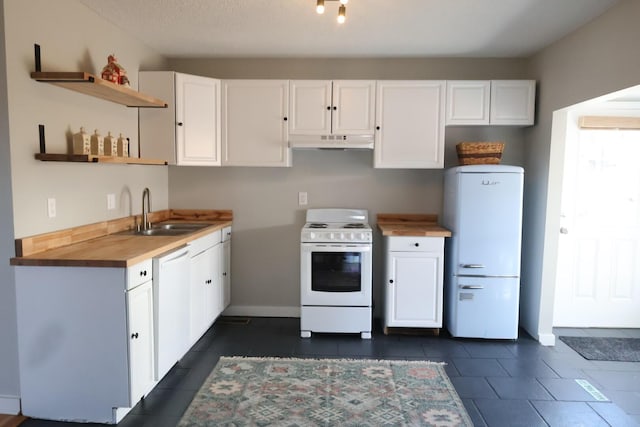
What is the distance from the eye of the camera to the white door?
12.4ft

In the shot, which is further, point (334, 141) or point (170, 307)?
point (334, 141)

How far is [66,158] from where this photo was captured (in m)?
2.37

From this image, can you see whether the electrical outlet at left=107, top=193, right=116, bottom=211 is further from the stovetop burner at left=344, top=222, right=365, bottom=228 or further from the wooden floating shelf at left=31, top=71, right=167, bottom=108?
the stovetop burner at left=344, top=222, right=365, bottom=228

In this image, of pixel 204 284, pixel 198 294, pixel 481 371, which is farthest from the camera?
pixel 204 284

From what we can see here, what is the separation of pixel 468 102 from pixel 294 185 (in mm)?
1693

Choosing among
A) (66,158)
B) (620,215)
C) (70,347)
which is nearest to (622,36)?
(620,215)

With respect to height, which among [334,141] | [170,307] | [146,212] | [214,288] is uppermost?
[334,141]

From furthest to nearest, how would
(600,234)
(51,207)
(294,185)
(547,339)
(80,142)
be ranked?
(294,185), (600,234), (547,339), (80,142), (51,207)

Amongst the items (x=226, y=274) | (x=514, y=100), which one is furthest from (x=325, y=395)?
(x=514, y=100)

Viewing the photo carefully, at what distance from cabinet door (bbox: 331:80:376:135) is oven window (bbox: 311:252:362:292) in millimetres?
1058

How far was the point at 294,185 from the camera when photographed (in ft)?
13.3

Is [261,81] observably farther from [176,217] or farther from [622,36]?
[622,36]

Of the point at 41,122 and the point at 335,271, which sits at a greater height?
the point at 41,122

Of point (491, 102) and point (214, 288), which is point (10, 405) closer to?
point (214, 288)
